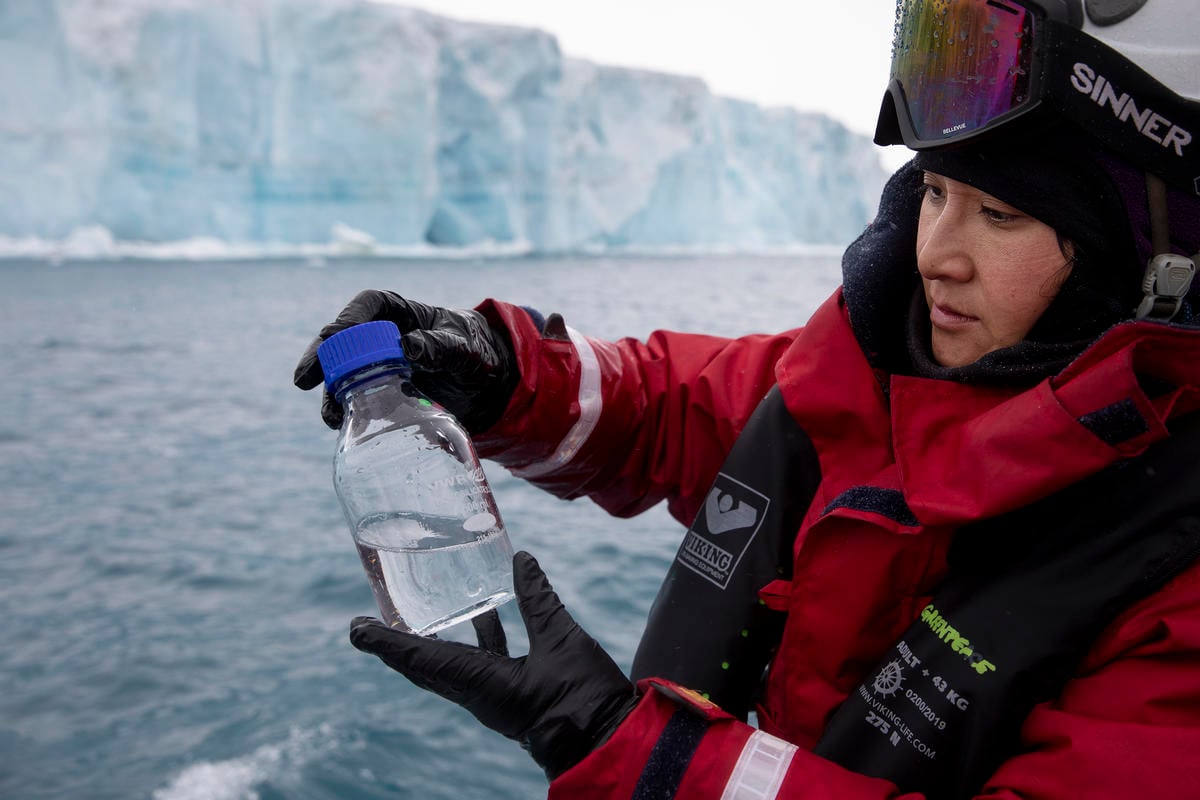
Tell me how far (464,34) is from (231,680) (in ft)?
79.8

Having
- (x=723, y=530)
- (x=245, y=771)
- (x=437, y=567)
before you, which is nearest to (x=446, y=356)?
(x=437, y=567)

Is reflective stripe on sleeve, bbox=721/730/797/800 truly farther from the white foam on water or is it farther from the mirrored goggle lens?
the white foam on water

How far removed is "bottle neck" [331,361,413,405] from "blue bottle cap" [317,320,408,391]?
12 mm

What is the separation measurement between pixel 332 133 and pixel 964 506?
2419 centimetres

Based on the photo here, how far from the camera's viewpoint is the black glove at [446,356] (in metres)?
1.39

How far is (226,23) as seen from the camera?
852 inches

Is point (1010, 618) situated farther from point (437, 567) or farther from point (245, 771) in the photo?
point (245, 771)

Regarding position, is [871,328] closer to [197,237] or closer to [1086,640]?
[1086,640]

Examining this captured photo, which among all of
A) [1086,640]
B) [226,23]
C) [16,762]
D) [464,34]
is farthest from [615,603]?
[464,34]

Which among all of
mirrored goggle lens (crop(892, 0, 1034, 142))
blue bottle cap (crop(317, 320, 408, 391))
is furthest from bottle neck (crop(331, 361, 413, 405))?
mirrored goggle lens (crop(892, 0, 1034, 142))

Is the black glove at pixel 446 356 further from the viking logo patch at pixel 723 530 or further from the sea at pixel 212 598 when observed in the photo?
the sea at pixel 212 598

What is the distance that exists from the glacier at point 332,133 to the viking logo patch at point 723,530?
919 inches

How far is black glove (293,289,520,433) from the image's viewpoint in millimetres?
1387

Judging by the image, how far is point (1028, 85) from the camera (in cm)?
110
